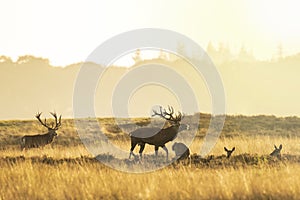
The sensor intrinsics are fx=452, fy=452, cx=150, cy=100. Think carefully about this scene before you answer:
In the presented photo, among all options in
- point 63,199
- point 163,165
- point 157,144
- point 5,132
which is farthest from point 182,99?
point 5,132

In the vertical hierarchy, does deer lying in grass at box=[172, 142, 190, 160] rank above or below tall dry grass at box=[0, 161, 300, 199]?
above

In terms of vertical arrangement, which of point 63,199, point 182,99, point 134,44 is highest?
point 134,44

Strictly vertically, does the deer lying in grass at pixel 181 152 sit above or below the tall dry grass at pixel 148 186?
above

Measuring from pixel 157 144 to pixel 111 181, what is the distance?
5364 millimetres

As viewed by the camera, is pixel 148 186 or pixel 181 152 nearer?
pixel 148 186

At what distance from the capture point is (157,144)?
47.8 feet

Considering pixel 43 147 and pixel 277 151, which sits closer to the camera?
pixel 277 151

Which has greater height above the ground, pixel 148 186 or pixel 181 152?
Answer: pixel 181 152

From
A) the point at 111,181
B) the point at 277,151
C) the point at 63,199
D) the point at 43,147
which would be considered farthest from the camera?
the point at 43,147

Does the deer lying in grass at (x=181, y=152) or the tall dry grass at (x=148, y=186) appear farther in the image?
the deer lying in grass at (x=181, y=152)

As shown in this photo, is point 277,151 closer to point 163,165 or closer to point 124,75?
point 163,165

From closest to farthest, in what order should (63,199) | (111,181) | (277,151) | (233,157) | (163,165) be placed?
(63,199)
(111,181)
(163,165)
(233,157)
(277,151)

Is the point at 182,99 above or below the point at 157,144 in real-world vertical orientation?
above

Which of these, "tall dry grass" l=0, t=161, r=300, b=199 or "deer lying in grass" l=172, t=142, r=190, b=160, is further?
"deer lying in grass" l=172, t=142, r=190, b=160
